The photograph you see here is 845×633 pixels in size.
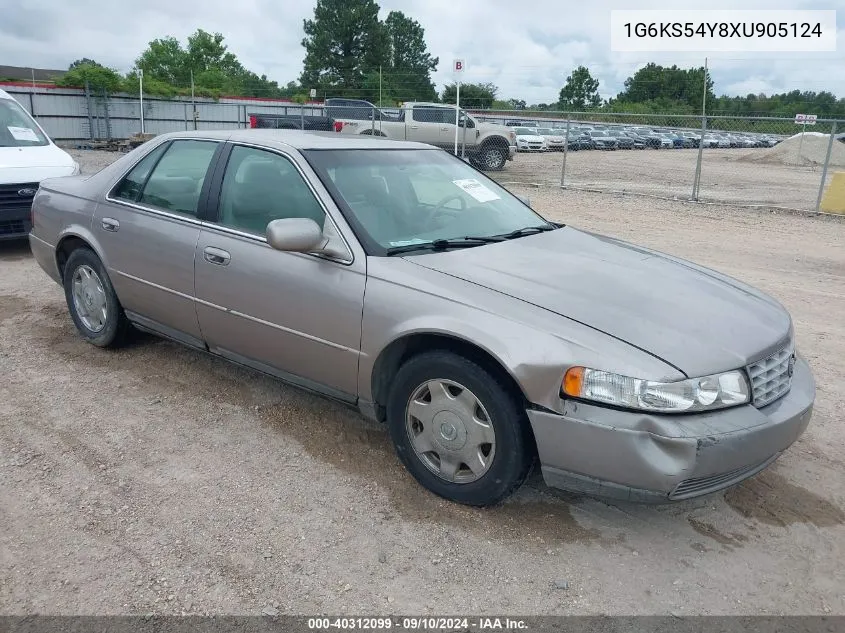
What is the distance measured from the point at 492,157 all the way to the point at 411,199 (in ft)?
54.3

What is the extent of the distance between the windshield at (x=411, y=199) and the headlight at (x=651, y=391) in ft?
3.90

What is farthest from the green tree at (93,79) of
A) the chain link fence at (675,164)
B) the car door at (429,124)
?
the chain link fence at (675,164)

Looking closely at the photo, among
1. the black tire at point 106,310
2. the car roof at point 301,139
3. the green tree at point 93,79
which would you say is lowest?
the black tire at point 106,310

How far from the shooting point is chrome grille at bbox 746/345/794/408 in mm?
2887

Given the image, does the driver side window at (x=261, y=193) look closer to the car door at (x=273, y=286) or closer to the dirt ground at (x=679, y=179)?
the car door at (x=273, y=286)

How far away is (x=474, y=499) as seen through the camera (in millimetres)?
3100

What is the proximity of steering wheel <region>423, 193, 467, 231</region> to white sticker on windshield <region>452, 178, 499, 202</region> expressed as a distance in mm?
110

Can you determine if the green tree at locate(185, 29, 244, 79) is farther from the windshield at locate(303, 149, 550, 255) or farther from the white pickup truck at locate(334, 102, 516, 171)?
the windshield at locate(303, 149, 550, 255)

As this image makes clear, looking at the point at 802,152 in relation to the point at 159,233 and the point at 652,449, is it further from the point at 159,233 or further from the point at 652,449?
the point at 652,449

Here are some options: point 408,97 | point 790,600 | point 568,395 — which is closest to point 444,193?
point 568,395

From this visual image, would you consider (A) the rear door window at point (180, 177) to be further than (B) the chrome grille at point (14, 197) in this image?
No

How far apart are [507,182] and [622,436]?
15.1 m

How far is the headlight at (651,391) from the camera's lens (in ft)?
8.70

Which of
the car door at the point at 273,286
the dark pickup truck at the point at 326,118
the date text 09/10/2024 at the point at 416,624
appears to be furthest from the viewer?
the dark pickup truck at the point at 326,118
